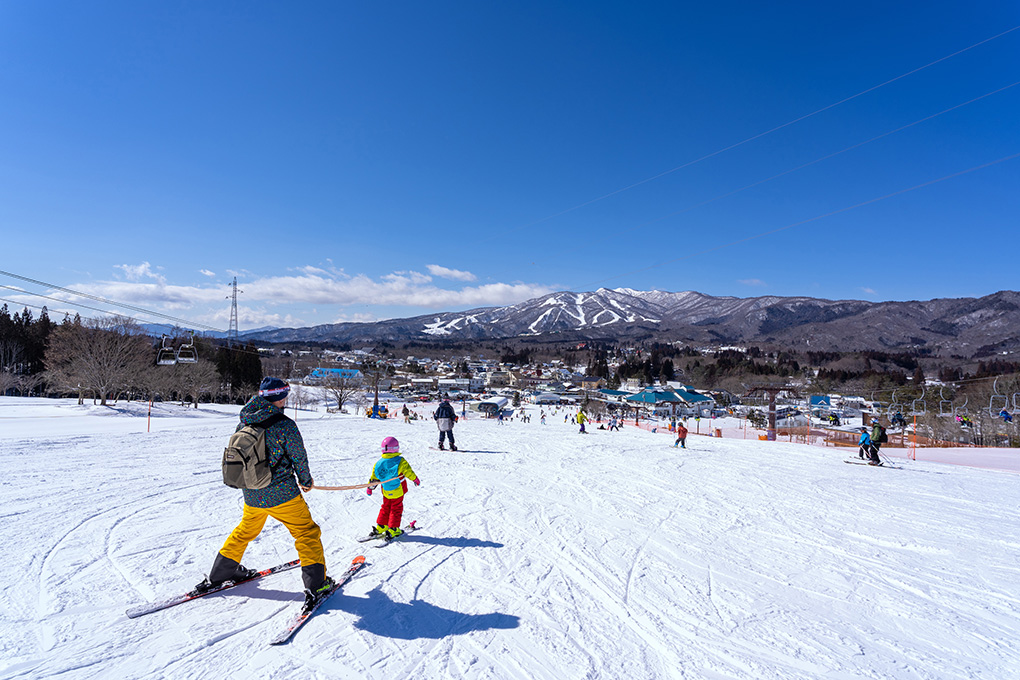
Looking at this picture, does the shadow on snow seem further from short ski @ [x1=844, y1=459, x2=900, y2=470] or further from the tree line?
the tree line

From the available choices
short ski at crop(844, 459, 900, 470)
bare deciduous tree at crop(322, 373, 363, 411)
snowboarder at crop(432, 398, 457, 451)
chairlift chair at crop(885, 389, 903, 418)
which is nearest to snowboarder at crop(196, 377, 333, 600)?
snowboarder at crop(432, 398, 457, 451)

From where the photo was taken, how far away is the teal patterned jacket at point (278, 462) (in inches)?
147

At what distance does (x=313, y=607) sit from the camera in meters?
3.79

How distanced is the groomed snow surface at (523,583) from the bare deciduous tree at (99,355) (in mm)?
24689

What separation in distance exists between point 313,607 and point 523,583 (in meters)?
1.98

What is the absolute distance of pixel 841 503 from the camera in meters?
8.89

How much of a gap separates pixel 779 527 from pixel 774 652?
4.09 m

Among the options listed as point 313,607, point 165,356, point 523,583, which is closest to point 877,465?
point 523,583

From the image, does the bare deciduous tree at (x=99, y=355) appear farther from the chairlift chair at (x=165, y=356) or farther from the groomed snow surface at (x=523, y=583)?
the groomed snow surface at (x=523, y=583)

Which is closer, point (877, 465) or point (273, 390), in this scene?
point (273, 390)

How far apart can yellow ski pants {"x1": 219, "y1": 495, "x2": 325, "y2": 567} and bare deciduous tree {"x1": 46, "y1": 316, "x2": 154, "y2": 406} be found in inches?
1310

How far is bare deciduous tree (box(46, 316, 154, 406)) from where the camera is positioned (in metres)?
28.5

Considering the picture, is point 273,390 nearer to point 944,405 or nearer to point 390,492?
point 390,492

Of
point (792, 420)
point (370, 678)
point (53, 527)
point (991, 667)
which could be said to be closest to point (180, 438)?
point (53, 527)
